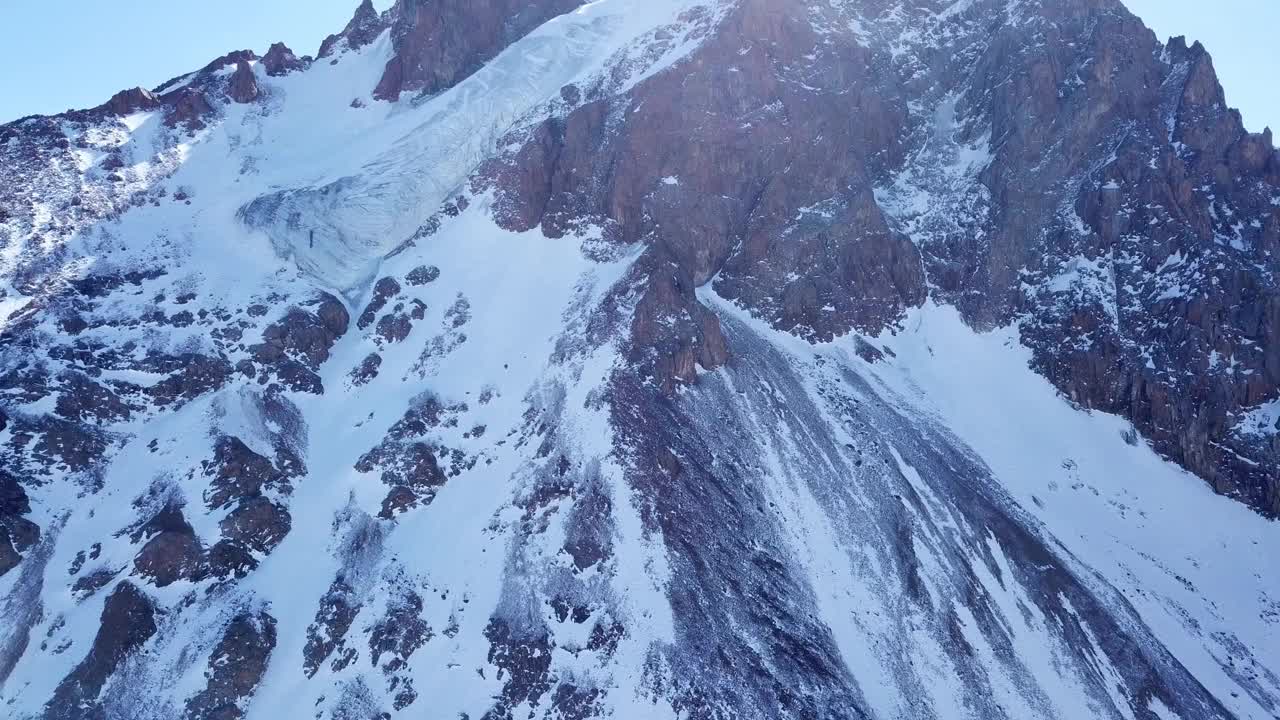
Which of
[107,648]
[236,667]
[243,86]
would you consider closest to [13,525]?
[107,648]

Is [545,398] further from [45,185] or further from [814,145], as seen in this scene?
[45,185]

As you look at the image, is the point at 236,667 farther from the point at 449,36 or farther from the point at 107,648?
the point at 449,36

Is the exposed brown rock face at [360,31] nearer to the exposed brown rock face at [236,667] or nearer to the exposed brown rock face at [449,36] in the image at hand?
the exposed brown rock face at [449,36]

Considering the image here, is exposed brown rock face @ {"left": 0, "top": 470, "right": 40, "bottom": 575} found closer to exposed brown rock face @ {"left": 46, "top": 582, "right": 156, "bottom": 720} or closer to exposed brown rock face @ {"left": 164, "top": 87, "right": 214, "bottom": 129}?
exposed brown rock face @ {"left": 46, "top": 582, "right": 156, "bottom": 720}

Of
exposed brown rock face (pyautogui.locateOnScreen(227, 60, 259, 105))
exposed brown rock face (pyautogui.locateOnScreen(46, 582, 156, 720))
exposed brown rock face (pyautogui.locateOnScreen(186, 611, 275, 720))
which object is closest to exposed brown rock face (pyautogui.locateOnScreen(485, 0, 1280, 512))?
exposed brown rock face (pyautogui.locateOnScreen(186, 611, 275, 720))

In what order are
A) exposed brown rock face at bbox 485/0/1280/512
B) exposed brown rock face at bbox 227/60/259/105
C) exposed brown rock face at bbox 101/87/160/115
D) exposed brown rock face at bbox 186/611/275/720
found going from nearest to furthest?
exposed brown rock face at bbox 186/611/275/720 → exposed brown rock face at bbox 485/0/1280/512 → exposed brown rock face at bbox 101/87/160/115 → exposed brown rock face at bbox 227/60/259/105

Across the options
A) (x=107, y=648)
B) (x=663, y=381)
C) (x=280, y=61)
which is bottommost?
(x=107, y=648)
